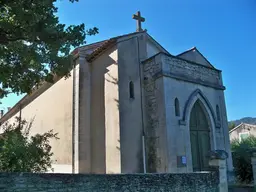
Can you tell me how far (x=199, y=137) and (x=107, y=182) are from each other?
788 cm

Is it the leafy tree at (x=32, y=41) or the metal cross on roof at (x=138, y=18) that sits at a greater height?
the metal cross on roof at (x=138, y=18)

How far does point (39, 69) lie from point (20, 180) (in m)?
4.82

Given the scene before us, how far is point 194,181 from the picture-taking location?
811 cm

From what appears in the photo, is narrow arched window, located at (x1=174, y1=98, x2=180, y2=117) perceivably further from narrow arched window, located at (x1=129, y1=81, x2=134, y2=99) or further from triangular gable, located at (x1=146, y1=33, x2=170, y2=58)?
triangular gable, located at (x1=146, y1=33, x2=170, y2=58)

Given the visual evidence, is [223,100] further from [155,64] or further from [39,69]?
[39,69]

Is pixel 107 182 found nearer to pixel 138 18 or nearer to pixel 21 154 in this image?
pixel 21 154

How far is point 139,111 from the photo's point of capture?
41.6ft

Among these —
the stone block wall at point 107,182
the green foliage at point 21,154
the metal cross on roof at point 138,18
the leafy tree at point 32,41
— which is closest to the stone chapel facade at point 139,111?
the metal cross on roof at point 138,18

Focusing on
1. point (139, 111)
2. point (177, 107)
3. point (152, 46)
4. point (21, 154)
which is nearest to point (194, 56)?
point (152, 46)

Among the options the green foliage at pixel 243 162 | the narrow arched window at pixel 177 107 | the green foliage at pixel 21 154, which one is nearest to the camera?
the green foliage at pixel 21 154

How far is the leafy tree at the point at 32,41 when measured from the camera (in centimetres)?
712

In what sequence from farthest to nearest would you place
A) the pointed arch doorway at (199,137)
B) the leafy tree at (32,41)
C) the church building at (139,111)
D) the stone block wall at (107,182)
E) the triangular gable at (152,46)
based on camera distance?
the triangular gable at (152,46) → the pointed arch doorway at (199,137) → the church building at (139,111) → the leafy tree at (32,41) → the stone block wall at (107,182)

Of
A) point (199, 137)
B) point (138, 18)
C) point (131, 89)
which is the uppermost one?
point (138, 18)

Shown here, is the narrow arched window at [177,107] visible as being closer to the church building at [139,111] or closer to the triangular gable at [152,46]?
the church building at [139,111]
